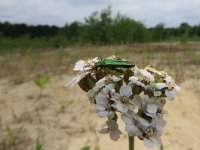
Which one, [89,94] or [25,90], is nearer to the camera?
A: [89,94]

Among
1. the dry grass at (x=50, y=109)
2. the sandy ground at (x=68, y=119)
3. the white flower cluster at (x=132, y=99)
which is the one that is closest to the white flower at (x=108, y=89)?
the white flower cluster at (x=132, y=99)

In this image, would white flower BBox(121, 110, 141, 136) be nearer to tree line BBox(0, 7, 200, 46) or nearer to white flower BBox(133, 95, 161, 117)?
white flower BBox(133, 95, 161, 117)

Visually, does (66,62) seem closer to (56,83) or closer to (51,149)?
(56,83)

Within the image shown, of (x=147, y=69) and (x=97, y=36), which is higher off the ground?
(x=147, y=69)

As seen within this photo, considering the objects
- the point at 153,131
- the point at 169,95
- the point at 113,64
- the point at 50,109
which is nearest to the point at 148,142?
A: the point at 153,131

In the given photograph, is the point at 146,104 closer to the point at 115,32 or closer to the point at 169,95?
the point at 169,95

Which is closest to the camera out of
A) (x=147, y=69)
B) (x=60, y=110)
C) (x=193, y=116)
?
(x=147, y=69)

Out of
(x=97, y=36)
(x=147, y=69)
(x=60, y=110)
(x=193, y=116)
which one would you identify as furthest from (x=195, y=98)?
(x=97, y=36)

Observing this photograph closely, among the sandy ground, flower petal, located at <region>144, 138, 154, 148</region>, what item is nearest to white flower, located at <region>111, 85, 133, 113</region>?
flower petal, located at <region>144, 138, 154, 148</region>
